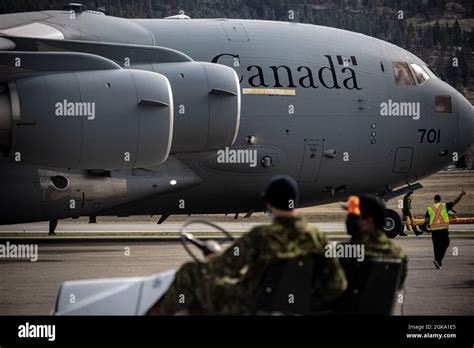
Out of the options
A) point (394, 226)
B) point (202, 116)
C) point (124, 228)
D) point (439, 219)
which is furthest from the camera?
point (124, 228)

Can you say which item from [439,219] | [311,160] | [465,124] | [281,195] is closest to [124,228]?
[311,160]

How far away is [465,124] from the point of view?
26.8 m

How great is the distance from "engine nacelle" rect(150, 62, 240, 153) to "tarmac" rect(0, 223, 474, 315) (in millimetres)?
2395

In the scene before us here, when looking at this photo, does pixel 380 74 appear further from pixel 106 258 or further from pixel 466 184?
pixel 466 184

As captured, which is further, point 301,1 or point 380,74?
point 301,1

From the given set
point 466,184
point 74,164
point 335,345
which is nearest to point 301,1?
point 466,184

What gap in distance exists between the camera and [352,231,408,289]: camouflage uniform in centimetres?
985

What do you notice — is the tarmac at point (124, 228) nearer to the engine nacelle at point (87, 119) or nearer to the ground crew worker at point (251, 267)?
the engine nacelle at point (87, 119)

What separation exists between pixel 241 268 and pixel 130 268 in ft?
40.7

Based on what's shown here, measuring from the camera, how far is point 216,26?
24.1 metres

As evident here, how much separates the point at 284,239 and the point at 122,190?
47.7 feet

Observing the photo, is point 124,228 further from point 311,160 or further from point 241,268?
point 241,268

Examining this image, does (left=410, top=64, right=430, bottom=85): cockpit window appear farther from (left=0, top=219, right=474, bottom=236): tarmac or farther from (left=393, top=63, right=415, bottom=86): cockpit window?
(left=0, top=219, right=474, bottom=236): tarmac

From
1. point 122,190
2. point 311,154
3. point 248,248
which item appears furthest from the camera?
point 311,154
